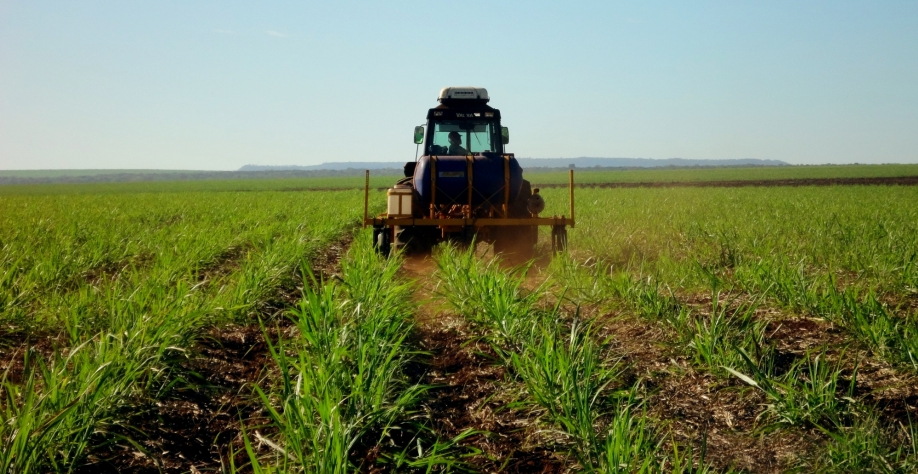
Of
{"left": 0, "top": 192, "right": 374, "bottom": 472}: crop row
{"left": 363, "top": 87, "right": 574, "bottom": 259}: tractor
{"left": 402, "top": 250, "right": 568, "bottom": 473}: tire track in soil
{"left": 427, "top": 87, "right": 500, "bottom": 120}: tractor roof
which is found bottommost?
{"left": 402, "top": 250, "right": 568, "bottom": 473}: tire track in soil

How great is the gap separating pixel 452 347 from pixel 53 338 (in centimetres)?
294

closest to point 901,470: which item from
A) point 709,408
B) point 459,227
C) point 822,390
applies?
point 822,390

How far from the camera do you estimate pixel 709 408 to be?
421 cm

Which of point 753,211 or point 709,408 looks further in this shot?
point 753,211

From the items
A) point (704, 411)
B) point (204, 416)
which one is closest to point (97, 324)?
point (204, 416)

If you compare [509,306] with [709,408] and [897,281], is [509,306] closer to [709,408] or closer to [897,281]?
[709,408]

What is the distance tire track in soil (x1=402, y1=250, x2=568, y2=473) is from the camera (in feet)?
11.9

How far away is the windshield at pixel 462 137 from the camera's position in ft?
37.1

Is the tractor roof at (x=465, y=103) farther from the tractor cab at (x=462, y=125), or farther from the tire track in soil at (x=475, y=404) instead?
the tire track in soil at (x=475, y=404)

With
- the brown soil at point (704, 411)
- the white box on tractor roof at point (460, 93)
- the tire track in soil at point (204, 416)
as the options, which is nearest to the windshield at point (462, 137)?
the white box on tractor roof at point (460, 93)

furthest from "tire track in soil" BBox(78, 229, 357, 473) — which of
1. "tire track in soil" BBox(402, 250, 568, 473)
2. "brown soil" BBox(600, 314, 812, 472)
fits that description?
"brown soil" BBox(600, 314, 812, 472)

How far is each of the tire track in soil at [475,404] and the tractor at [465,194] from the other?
398 centimetres

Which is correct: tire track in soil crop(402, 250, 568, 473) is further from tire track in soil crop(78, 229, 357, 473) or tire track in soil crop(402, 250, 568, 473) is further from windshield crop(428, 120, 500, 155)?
windshield crop(428, 120, 500, 155)

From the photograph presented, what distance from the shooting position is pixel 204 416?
424cm
